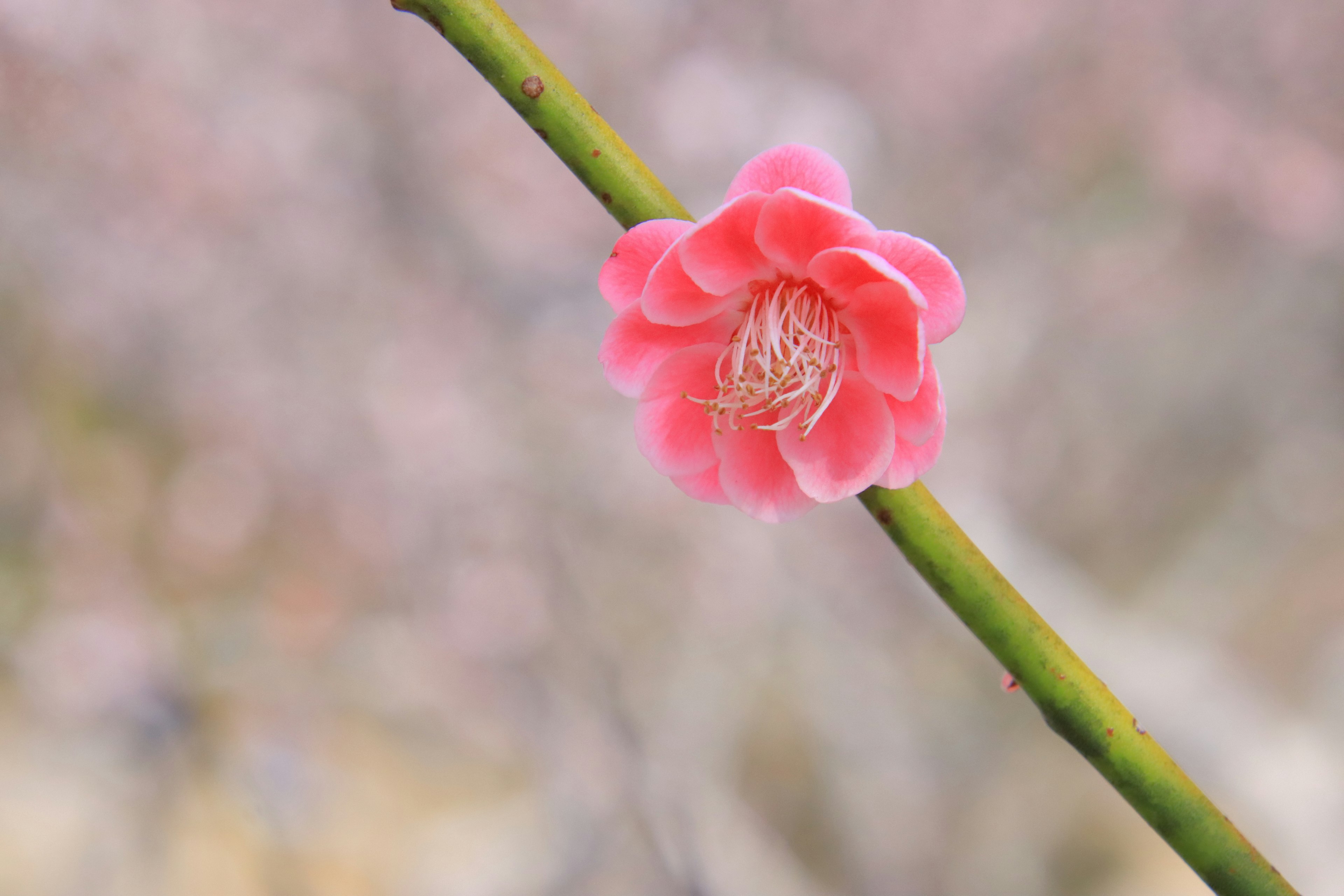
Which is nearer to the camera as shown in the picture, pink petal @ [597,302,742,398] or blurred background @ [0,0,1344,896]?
pink petal @ [597,302,742,398]

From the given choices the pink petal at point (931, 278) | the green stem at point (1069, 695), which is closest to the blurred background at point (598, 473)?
the green stem at point (1069, 695)

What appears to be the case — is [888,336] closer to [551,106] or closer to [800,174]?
[800,174]

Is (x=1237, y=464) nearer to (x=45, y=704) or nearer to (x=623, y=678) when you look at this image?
(x=623, y=678)

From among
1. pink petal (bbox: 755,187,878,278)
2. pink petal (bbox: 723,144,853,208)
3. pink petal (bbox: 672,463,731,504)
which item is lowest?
pink petal (bbox: 672,463,731,504)

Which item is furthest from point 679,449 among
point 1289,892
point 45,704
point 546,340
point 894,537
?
point 45,704

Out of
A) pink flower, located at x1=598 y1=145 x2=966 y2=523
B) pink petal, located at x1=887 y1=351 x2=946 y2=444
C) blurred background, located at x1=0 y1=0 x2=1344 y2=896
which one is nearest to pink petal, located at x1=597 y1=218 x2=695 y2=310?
pink flower, located at x1=598 y1=145 x2=966 y2=523

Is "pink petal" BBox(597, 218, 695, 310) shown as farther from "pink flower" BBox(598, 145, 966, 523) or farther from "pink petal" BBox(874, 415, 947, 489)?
"pink petal" BBox(874, 415, 947, 489)

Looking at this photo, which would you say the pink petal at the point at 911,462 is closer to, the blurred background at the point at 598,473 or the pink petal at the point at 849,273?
the pink petal at the point at 849,273
